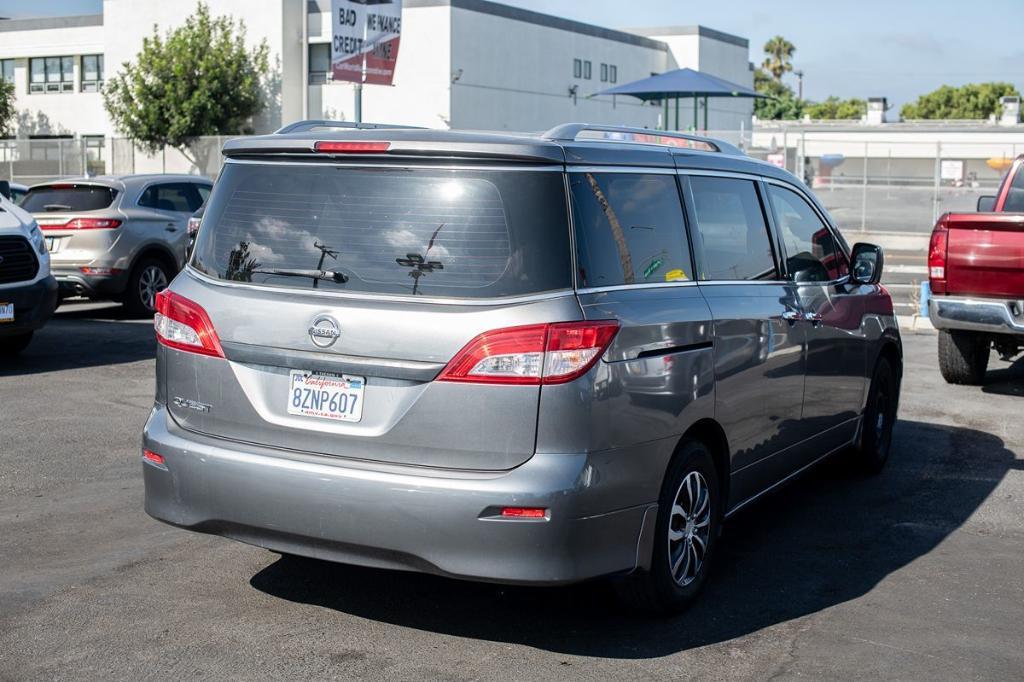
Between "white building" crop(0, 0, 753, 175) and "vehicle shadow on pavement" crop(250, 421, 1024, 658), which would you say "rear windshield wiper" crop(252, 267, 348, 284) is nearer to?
"vehicle shadow on pavement" crop(250, 421, 1024, 658)

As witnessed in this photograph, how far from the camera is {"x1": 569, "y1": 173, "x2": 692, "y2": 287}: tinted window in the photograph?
4668 mm

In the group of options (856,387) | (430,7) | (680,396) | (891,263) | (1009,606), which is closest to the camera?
(680,396)

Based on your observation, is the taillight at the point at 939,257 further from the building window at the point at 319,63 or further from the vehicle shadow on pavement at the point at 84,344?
the building window at the point at 319,63

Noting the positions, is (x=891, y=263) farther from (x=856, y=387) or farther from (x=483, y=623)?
(x=483, y=623)

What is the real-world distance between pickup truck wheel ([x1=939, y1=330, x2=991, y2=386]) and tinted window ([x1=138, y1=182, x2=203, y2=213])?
9622 millimetres

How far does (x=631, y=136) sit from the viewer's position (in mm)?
5574

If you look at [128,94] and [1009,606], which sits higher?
[128,94]

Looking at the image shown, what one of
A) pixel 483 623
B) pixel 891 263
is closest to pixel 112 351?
pixel 483 623

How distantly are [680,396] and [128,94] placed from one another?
149 feet

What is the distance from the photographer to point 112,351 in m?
12.8

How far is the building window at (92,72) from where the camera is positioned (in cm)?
5347

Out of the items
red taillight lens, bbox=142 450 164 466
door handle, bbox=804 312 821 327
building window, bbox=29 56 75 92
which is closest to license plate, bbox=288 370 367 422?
red taillight lens, bbox=142 450 164 466

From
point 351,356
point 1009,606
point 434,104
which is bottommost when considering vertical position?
point 1009,606

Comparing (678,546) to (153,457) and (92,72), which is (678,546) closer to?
(153,457)
